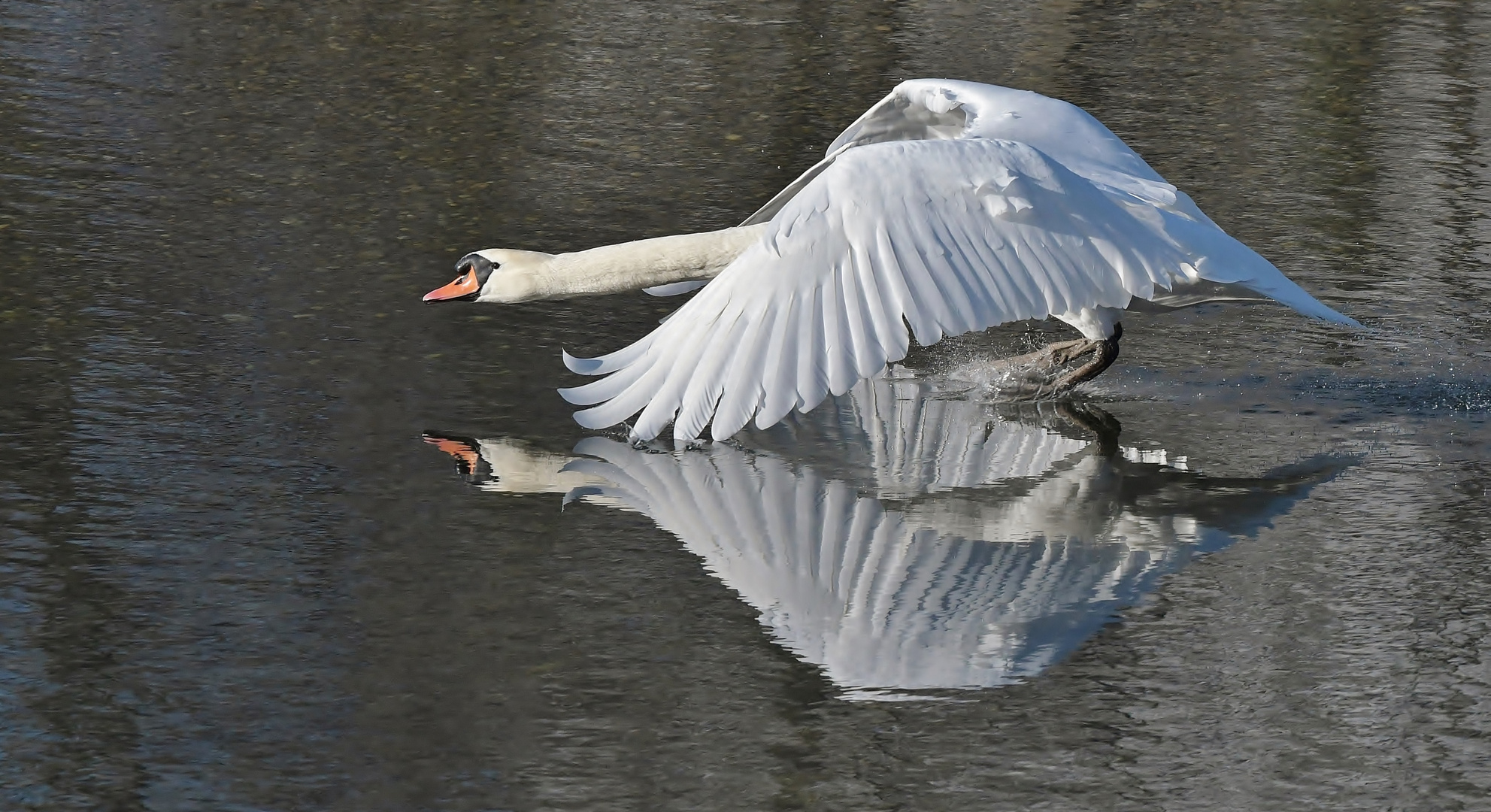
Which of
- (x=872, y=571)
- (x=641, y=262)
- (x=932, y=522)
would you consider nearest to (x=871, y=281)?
(x=932, y=522)

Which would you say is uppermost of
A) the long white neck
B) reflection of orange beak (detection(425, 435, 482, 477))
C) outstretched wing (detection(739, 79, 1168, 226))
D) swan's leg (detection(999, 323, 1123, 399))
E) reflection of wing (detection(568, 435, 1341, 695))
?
outstretched wing (detection(739, 79, 1168, 226))

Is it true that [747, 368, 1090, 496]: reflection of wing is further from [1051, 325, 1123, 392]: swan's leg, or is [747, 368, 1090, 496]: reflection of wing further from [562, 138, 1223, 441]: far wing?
[562, 138, 1223, 441]: far wing

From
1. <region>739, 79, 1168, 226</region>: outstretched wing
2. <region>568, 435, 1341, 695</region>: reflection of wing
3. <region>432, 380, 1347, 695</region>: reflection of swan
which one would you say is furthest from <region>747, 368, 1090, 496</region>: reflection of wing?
A: <region>739, 79, 1168, 226</region>: outstretched wing

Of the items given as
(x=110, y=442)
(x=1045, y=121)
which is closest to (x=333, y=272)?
(x=110, y=442)

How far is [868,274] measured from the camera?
17.3 feet

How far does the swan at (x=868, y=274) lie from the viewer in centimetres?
514

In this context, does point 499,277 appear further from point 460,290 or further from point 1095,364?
point 1095,364

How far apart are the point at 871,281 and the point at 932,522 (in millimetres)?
654

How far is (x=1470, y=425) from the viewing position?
6.32 metres

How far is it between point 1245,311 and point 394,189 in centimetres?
363

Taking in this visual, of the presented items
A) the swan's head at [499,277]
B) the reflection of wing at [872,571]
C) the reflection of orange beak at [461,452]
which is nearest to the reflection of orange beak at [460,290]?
the swan's head at [499,277]

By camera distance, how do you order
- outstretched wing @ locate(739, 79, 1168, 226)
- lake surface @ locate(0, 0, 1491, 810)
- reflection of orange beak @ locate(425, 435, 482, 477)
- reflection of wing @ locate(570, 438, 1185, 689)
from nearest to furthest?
lake surface @ locate(0, 0, 1491, 810) < reflection of wing @ locate(570, 438, 1185, 689) < reflection of orange beak @ locate(425, 435, 482, 477) < outstretched wing @ locate(739, 79, 1168, 226)

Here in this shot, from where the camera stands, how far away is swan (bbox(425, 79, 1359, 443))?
16.9 feet

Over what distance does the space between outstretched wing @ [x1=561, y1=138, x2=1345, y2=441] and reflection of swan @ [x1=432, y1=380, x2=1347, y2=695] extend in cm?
34
